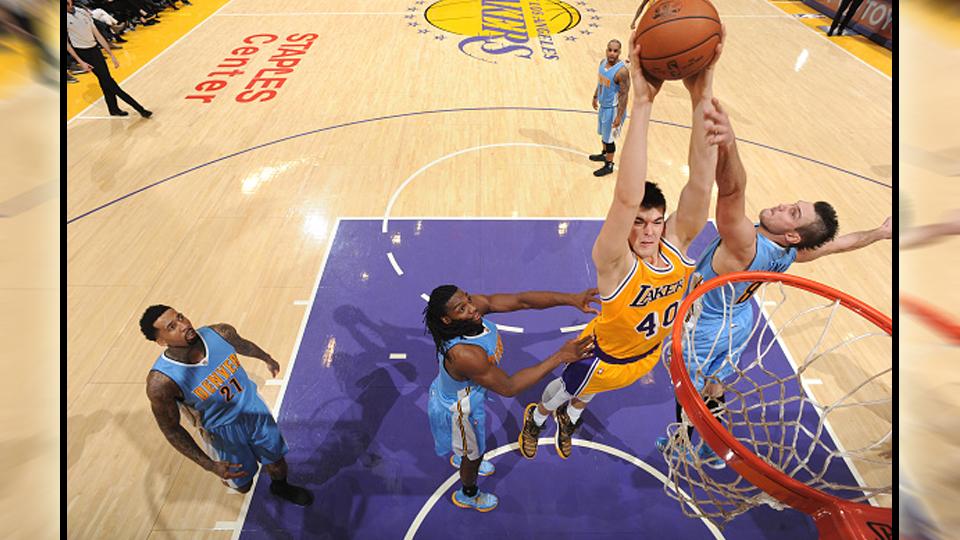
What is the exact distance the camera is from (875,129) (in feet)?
29.0

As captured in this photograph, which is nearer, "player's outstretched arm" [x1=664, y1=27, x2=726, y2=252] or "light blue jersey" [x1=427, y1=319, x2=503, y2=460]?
"player's outstretched arm" [x1=664, y1=27, x2=726, y2=252]

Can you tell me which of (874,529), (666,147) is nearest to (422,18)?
(666,147)

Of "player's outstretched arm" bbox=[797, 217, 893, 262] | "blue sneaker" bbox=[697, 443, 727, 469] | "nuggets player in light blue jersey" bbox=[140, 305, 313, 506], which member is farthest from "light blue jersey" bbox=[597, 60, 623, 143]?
"nuggets player in light blue jersey" bbox=[140, 305, 313, 506]

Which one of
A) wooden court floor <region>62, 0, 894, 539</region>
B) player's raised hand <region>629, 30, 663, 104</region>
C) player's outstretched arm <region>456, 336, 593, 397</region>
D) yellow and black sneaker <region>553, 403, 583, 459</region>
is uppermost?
player's raised hand <region>629, 30, 663, 104</region>

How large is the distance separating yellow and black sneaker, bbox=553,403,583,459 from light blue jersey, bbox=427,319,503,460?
75cm

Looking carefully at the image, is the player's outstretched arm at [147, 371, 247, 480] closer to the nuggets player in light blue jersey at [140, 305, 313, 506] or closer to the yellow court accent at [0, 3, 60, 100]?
the nuggets player in light blue jersey at [140, 305, 313, 506]

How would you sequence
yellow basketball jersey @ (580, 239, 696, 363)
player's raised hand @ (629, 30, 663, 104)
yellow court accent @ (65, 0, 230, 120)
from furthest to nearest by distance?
yellow court accent @ (65, 0, 230, 120), yellow basketball jersey @ (580, 239, 696, 363), player's raised hand @ (629, 30, 663, 104)

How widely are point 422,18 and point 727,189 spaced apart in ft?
40.3

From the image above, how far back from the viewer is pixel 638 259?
307 centimetres

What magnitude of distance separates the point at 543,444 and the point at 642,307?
5.46 feet

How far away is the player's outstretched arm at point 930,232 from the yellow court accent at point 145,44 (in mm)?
10679

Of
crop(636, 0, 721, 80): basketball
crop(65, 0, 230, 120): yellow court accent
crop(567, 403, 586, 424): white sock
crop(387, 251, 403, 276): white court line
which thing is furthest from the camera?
crop(65, 0, 230, 120): yellow court accent

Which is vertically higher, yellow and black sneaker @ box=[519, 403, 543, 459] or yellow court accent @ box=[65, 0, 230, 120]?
yellow and black sneaker @ box=[519, 403, 543, 459]

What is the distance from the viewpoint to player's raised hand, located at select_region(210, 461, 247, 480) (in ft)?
11.5
